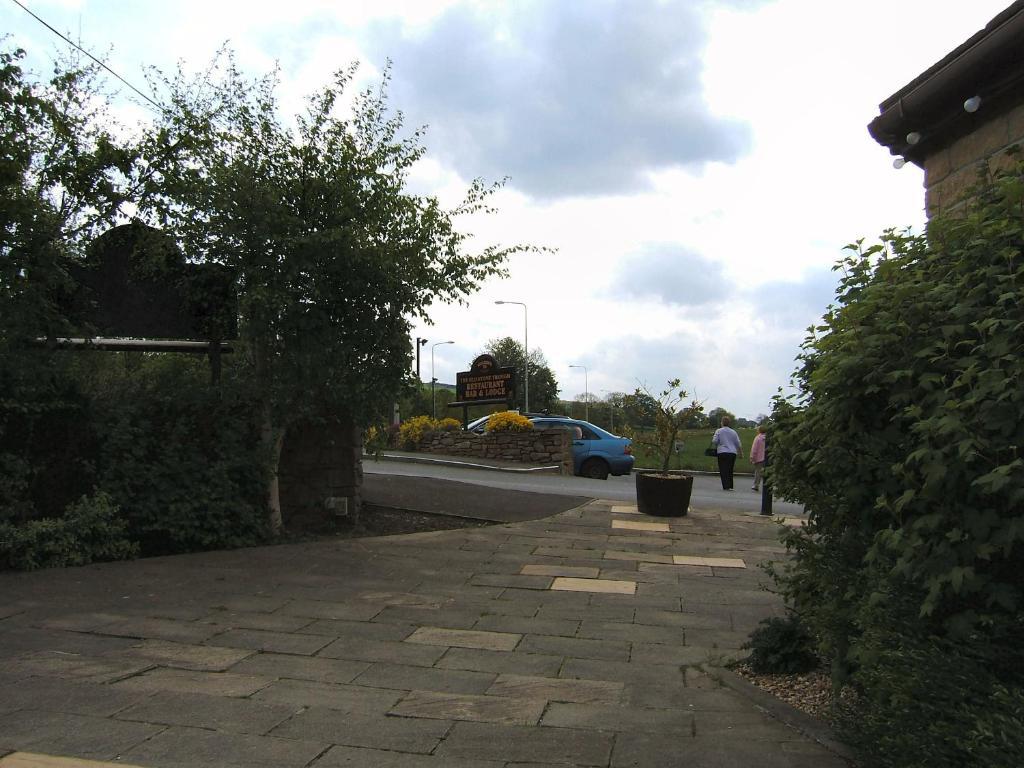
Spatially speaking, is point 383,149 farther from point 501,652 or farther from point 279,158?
point 501,652

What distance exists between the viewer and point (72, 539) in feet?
24.2

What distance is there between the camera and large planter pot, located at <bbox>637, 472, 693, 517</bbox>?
1174cm

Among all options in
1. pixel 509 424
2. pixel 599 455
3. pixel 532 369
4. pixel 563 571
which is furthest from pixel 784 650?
pixel 532 369

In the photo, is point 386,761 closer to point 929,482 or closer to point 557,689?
point 557,689

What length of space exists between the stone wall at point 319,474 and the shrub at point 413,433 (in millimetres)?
14565

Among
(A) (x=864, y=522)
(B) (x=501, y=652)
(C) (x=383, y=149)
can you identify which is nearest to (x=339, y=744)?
(B) (x=501, y=652)

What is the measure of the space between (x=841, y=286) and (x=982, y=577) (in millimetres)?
1881

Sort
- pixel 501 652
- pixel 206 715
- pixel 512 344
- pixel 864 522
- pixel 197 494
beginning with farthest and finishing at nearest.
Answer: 1. pixel 512 344
2. pixel 197 494
3. pixel 501 652
4. pixel 206 715
5. pixel 864 522

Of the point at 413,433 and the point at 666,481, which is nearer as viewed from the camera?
the point at 666,481

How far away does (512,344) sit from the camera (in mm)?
74312

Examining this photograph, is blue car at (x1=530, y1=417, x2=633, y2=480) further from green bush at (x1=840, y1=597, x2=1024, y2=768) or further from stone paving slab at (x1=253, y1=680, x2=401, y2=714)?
green bush at (x1=840, y1=597, x2=1024, y2=768)

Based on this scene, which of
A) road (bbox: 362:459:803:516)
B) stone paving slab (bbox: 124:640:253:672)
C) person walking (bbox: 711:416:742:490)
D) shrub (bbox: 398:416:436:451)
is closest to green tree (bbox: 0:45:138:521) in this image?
stone paving slab (bbox: 124:640:253:672)

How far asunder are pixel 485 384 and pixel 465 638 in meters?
21.0

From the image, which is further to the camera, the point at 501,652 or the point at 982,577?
the point at 501,652
